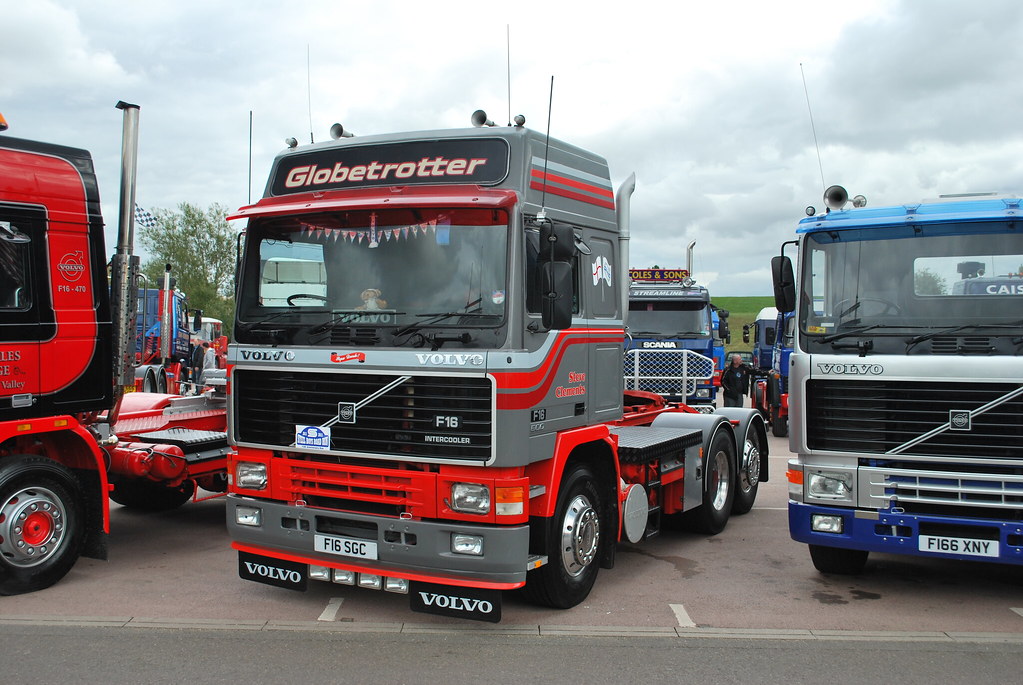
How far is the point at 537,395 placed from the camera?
237 inches

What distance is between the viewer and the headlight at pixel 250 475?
21.4ft

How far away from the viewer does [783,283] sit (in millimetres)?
7281

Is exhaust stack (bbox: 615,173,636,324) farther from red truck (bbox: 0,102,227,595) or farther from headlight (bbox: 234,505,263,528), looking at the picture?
red truck (bbox: 0,102,227,595)

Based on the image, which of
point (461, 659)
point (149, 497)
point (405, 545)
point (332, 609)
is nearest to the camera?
point (461, 659)

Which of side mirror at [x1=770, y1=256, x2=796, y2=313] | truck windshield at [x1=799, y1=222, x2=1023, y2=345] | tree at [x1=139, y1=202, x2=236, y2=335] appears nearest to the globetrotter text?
side mirror at [x1=770, y1=256, x2=796, y2=313]

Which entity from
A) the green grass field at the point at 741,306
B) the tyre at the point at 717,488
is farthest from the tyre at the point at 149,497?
the green grass field at the point at 741,306

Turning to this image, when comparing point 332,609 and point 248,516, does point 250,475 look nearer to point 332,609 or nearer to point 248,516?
point 248,516

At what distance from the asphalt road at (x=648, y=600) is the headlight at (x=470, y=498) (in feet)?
3.35

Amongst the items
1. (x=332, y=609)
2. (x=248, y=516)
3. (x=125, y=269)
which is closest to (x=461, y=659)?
(x=332, y=609)

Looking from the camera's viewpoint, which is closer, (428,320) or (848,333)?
(428,320)

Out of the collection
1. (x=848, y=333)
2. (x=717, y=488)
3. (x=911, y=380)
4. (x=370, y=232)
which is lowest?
(x=717, y=488)

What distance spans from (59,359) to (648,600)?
5.00 meters

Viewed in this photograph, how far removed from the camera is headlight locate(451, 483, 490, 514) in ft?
19.0

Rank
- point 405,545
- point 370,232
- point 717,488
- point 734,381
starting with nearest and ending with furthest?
point 405,545 → point 370,232 → point 717,488 → point 734,381
